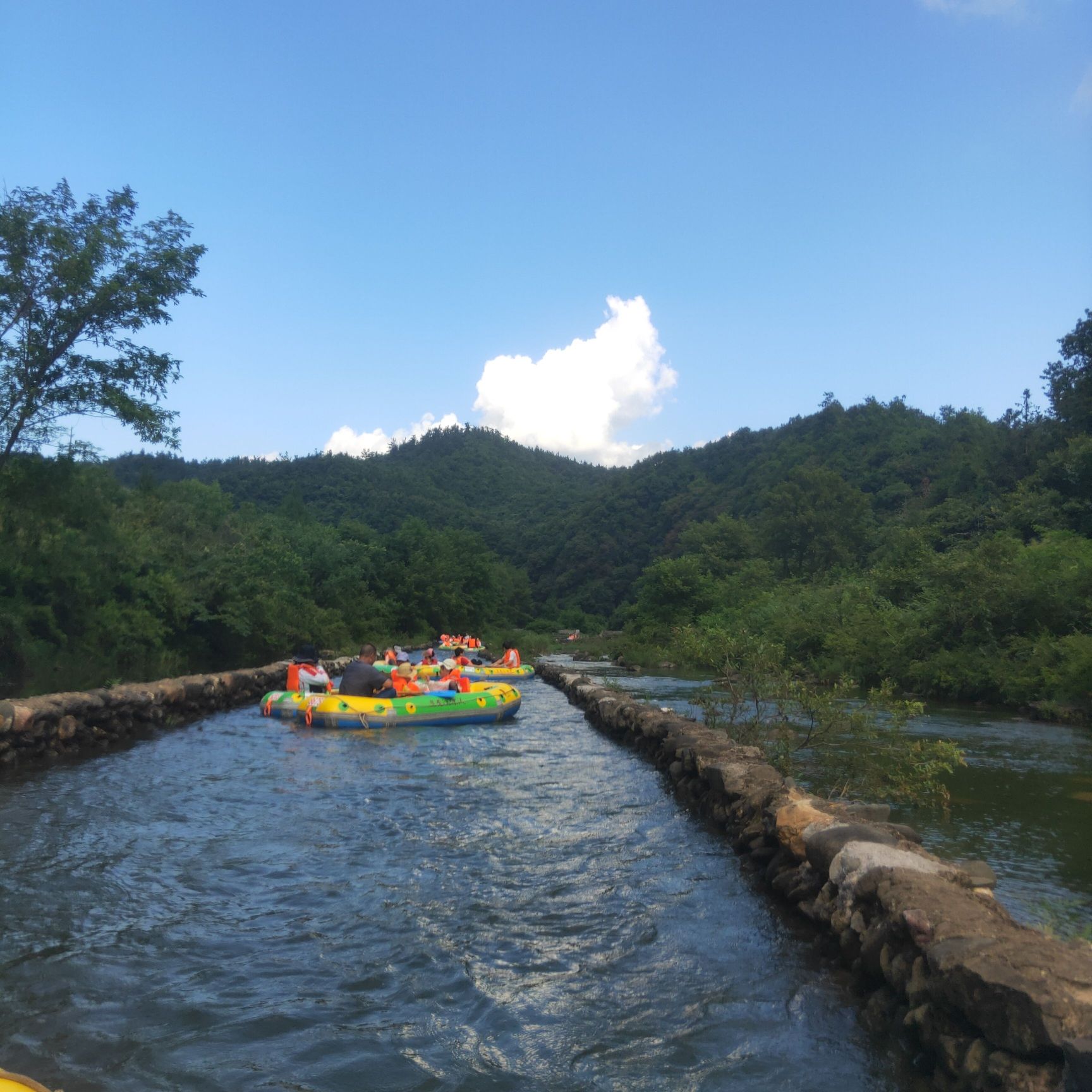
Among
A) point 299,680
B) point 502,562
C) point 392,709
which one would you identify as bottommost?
point 392,709

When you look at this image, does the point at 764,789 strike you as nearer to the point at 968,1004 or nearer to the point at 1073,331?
the point at 968,1004

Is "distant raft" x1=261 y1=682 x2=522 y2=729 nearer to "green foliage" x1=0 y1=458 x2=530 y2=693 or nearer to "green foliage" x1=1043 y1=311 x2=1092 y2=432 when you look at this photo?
"green foliage" x1=0 y1=458 x2=530 y2=693

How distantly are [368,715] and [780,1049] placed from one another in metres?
11.7

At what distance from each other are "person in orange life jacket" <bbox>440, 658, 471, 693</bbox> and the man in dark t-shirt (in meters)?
1.55

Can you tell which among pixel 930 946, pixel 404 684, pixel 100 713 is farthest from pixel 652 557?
pixel 930 946

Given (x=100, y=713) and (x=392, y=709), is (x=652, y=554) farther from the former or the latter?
(x=100, y=713)

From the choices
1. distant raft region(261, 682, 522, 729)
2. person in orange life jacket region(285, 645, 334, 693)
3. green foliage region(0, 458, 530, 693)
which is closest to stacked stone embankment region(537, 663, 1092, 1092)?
distant raft region(261, 682, 522, 729)

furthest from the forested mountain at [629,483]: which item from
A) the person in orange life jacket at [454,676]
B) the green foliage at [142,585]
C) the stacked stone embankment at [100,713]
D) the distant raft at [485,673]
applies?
the stacked stone embankment at [100,713]

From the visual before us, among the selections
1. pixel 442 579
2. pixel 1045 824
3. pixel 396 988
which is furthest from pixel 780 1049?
pixel 442 579

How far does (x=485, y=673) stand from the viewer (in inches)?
1027

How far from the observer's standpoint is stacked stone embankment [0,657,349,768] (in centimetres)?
1087

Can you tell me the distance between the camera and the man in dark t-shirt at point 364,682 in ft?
51.8

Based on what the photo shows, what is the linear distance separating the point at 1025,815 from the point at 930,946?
17.1 ft

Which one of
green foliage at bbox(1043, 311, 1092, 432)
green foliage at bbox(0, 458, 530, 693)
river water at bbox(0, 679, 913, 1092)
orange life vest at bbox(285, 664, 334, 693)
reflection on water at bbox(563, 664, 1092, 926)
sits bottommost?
river water at bbox(0, 679, 913, 1092)
